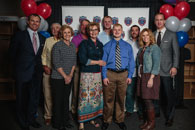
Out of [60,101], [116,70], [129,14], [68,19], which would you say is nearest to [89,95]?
[60,101]

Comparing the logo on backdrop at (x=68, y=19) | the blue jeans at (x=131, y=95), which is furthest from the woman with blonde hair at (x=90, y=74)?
the logo on backdrop at (x=68, y=19)

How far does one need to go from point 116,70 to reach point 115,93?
40 cm

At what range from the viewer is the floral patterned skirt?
2330mm

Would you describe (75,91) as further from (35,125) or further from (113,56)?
(113,56)

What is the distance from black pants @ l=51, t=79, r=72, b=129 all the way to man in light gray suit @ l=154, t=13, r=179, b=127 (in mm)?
1496

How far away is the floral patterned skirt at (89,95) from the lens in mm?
2330

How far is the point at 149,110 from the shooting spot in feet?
7.90

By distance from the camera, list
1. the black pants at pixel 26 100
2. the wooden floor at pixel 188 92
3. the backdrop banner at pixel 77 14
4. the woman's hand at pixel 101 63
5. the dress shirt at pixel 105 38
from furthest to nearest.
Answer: the wooden floor at pixel 188 92 < the backdrop banner at pixel 77 14 < the dress shirt at pixel 105 38 < the black pants at pixel 26 100 < the woman's hand at pixel 101 63

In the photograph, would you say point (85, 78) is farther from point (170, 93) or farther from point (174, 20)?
point (174, 20)

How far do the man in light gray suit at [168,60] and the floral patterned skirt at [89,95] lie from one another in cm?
105

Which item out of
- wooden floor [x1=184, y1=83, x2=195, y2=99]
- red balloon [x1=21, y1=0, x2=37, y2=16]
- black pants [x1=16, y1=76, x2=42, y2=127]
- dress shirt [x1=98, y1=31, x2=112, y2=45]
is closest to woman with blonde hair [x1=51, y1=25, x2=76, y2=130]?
black pants [x1=16, y1=76, x2=42, y2=127]

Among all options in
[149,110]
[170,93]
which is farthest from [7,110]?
[170,93]

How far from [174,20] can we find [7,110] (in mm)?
3475

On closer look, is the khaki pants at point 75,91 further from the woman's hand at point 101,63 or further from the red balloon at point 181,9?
the red balloon at point 181,9
